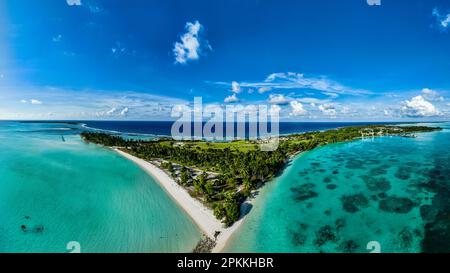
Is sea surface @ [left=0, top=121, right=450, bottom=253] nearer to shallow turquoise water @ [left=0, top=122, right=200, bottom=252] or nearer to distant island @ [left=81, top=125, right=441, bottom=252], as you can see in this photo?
shallow turquoise water @ [left=0, top=122, right=200, bottom=252]

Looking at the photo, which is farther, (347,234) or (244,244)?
(347,234)

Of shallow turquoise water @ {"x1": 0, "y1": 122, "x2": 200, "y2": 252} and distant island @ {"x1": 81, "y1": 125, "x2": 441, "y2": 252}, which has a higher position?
distant island @ {"x1": 81, "y1": 125, "x2": 441, "y2": 252}

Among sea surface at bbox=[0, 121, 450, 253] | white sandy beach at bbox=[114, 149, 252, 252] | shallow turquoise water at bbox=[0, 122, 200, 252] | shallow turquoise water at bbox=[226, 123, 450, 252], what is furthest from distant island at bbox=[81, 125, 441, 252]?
shallow turquoise water at bbox=[226, 123, 450, 252]

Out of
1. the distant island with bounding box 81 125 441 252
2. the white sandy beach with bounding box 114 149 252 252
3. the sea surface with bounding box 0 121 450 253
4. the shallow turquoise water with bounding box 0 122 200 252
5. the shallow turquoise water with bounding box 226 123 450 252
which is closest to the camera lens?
the shallow turquoise water with bounding box 226 123 450 252

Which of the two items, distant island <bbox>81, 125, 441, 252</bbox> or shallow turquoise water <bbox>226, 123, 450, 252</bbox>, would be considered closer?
shallow turquoise water <bbox>226, 123, 450, 252</bbox>

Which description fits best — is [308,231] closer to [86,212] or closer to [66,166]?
[86,212]

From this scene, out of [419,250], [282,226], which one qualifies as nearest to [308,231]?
[282,226]

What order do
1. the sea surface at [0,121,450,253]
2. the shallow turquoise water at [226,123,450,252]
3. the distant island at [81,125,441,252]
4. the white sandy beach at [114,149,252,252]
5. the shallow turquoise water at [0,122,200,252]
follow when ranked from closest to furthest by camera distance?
the shallow turquoise water at [226,123,450,252]
the sea surface at [0,121,450,253]
the shallow turquoise water at [0,122,200,252]
the white sandy beach at [114,149,252,252]
the distant island at [81,125,441,252]

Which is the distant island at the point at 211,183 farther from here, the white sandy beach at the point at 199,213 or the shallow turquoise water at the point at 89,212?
the shallow turquoise water at the point at 89,212
